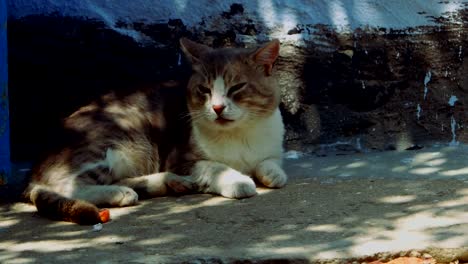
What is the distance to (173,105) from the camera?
5.88 meters

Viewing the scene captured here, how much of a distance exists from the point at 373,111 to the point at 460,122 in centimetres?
69

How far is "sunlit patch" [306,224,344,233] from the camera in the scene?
425 centimetres

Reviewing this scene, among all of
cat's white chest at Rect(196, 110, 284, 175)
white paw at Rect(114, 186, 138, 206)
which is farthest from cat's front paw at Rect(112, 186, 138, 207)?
cat's white chest at Rect(196, 110, 284, 175)

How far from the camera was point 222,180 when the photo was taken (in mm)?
5270

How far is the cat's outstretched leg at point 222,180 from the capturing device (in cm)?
516

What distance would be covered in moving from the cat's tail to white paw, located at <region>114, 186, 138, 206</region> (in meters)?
0.35

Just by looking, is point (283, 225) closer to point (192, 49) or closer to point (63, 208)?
point (63, 208)

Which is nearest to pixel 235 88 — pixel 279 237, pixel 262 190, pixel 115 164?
pixel 262 190

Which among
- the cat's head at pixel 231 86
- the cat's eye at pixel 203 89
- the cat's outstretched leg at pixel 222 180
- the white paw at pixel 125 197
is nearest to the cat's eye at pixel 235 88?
the cat's head at pixel 231 86

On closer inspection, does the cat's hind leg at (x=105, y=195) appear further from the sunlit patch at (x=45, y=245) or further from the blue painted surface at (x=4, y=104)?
the blue painted surface at (x=4, y=104)

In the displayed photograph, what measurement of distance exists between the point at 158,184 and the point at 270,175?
73cm

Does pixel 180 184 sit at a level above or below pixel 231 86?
below

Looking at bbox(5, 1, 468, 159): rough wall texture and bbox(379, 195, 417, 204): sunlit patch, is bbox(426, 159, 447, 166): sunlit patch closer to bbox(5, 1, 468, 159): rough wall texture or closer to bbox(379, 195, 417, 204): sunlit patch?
bbox(5, 1, 468, 159): rough wall texture

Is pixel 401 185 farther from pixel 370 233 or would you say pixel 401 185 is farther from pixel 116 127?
pixel 116 127
